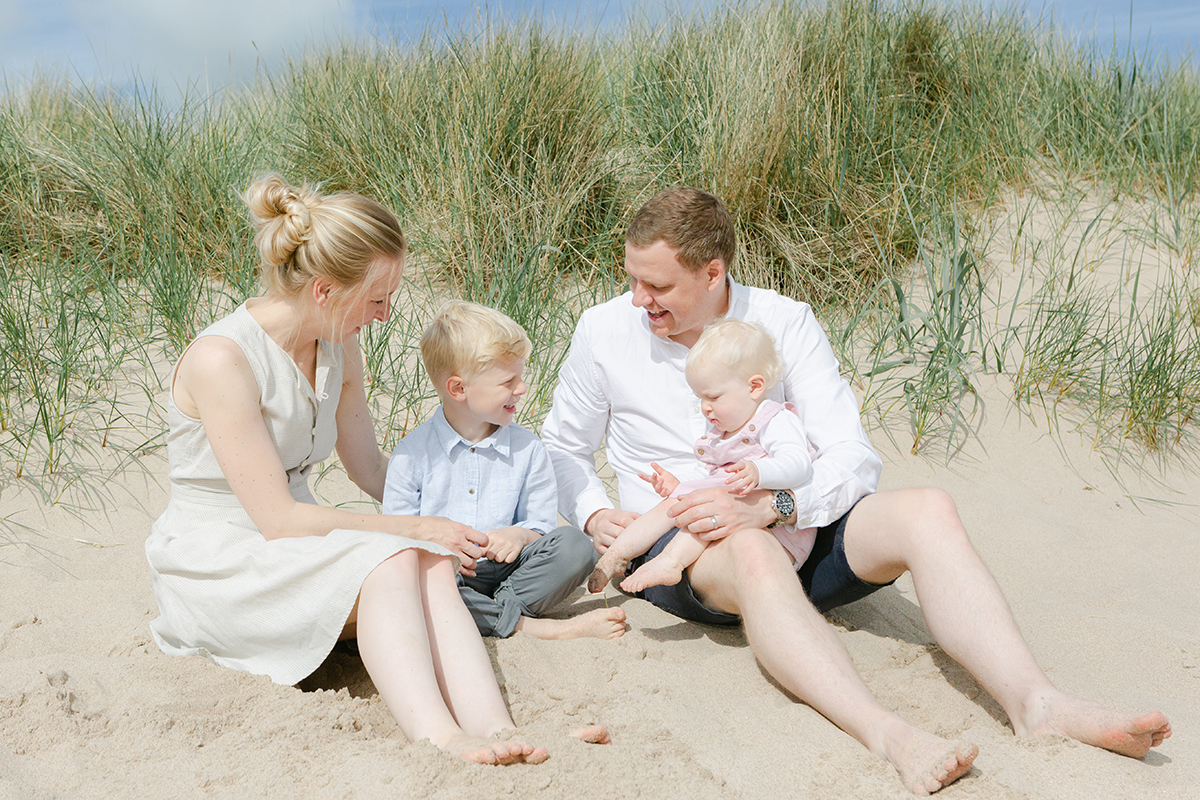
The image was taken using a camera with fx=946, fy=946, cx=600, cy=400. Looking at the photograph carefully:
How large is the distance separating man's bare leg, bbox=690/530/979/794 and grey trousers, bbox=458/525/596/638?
0.36 m

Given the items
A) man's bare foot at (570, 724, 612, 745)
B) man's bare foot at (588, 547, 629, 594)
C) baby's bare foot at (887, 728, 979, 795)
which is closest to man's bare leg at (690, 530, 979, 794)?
baby's bare foot at (887, 728, 979, 795)

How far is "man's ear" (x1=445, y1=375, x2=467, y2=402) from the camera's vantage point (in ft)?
8.63

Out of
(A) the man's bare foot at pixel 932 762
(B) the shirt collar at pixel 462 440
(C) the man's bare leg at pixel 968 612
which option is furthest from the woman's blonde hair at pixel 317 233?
(A) the man's bare foot at pixel 932 762

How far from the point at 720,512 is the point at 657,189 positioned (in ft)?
11.5

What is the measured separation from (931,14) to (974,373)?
3365mm

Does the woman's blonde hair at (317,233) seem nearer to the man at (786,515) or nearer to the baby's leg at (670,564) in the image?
the man at (786,515)

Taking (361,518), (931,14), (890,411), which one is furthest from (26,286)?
(931,14)

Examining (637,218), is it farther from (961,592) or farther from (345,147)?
(345,147)

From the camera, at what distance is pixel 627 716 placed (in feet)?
7.17

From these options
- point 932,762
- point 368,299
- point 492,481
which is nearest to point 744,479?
point 492,481

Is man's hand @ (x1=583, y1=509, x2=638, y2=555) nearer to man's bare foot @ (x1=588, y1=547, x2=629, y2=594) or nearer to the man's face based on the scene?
man's bare foot @ (x1=588, y1=547, x2=629, y2=594)

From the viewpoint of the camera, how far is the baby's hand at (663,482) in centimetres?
276

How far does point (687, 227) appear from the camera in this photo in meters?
2.76

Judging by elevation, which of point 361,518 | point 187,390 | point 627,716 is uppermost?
point 187,390
